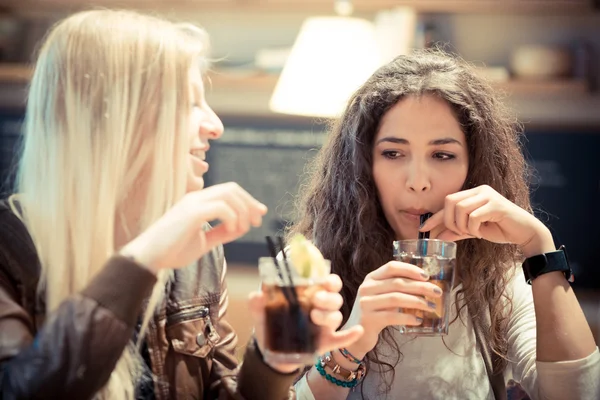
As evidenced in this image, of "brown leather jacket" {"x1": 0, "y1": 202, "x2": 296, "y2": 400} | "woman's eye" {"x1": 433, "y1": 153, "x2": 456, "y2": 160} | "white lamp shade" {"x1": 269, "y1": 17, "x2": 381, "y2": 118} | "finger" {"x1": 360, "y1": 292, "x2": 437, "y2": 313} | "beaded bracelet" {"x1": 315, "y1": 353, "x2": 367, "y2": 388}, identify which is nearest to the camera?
"brown leather jacket" {"x1": 0, "y1": 202, "x2": 296, "y2": 400}

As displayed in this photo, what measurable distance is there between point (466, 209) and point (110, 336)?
28.2 inches

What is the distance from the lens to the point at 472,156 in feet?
5.17

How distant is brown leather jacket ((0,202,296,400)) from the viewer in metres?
1.02

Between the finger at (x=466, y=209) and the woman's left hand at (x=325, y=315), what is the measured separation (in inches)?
13.9

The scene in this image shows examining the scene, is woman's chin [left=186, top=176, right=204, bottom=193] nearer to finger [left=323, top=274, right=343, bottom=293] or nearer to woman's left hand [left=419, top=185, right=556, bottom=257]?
finger [left=323, top=274, right=343, bottom=293]

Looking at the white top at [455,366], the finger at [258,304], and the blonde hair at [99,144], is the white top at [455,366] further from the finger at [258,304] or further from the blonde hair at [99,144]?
the blonde hair at [99,144]

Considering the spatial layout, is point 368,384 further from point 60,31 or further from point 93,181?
point 60,31

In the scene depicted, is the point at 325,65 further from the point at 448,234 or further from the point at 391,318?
the point at 391,318

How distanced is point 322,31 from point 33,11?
5.99 ft

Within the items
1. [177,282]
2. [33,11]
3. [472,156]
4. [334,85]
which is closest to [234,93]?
[33,11]

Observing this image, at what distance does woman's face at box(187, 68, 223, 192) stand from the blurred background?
84.0 inches

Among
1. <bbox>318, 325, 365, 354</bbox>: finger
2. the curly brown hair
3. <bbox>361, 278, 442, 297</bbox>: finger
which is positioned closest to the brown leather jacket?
<bbox>318, 325, 365, 354</bbox>: finger

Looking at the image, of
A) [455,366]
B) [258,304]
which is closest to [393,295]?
[258,304]

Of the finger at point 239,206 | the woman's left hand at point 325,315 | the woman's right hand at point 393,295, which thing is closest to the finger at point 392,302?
the woman's right hand at point 393,295
